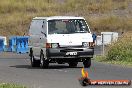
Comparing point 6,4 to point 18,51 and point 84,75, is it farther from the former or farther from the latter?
point 84,75

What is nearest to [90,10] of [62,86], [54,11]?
[54,11]

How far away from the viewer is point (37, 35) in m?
23.7

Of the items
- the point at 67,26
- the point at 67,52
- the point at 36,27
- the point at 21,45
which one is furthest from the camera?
the point at 21,45

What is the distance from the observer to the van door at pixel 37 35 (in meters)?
22.9

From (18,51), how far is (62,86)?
2577cm

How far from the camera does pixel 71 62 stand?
23.0 meters

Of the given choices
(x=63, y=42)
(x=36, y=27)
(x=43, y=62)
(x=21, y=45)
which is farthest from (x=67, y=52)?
(x=21, y=45)

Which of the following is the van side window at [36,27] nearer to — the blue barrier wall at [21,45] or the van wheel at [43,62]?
the van wheel at [43,62]

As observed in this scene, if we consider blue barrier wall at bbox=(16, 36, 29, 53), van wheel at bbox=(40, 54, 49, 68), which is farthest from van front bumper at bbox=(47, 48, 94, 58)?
blue barrier wall at bbox=(16, 36, 29, 53)

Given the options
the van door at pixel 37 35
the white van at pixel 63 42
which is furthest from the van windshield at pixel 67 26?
the van door at pixel 37 35

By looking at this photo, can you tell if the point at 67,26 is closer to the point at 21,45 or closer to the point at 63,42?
the point at 63,42

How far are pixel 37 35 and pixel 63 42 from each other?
226 centimetres

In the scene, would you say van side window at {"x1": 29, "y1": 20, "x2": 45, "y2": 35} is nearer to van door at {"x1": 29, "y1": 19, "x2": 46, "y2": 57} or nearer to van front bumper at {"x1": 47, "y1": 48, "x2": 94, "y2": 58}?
van door at {"x1": 29, "y1": 19, "x2": 46, "y2": 57}

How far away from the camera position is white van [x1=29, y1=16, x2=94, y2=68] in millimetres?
21703
